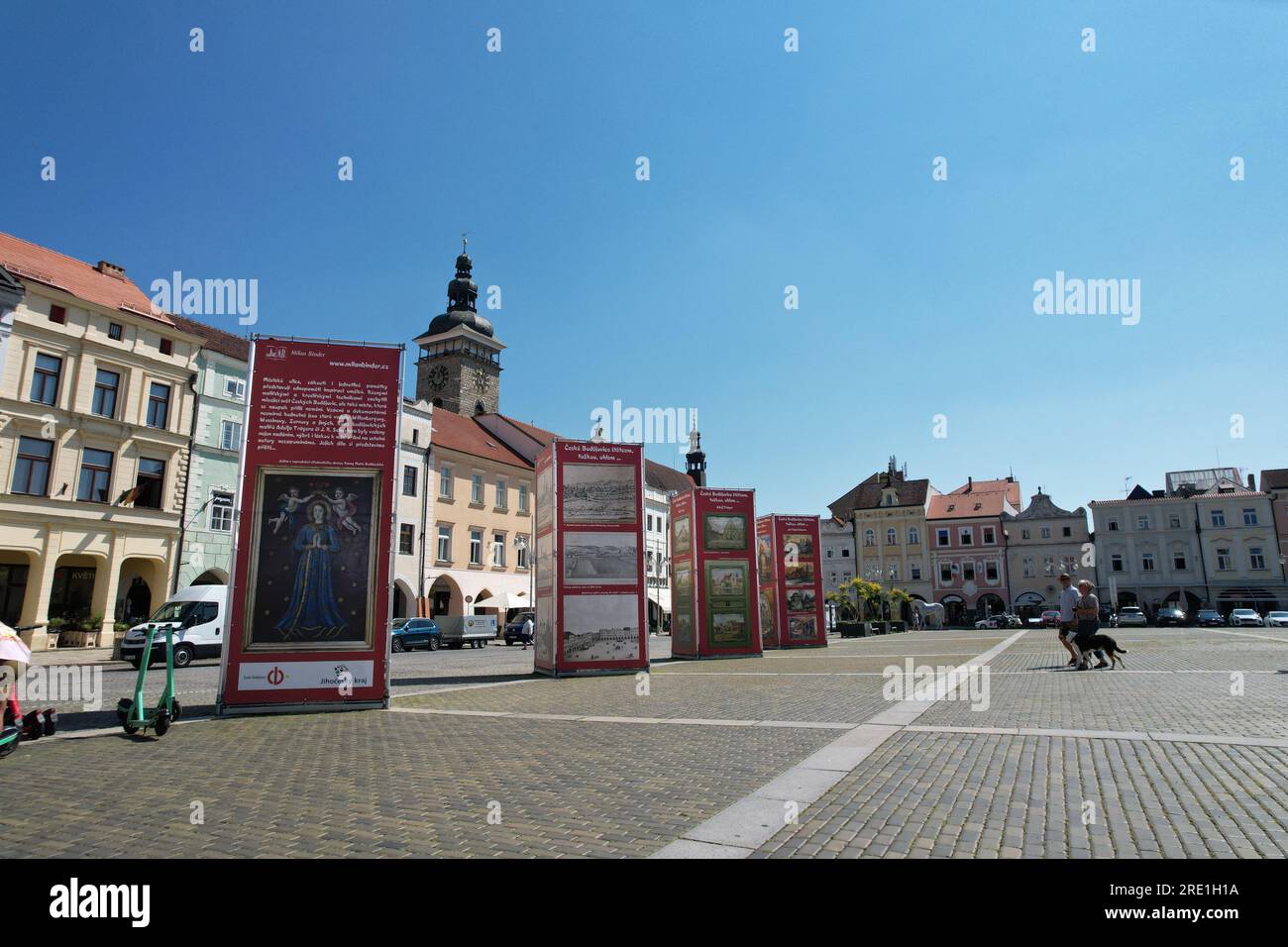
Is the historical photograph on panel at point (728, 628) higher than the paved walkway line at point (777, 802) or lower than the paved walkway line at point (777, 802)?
higher

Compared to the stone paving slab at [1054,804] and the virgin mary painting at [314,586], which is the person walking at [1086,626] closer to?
the stone paving slab at [1054,804]

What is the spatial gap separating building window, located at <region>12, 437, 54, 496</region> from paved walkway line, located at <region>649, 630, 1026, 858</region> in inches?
1235

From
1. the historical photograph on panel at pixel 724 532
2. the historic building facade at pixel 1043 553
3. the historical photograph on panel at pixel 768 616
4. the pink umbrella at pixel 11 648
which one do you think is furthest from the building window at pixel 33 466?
the historic building facade at pixel 1043 553

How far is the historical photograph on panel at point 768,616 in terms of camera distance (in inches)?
1192

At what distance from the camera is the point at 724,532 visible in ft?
80.3

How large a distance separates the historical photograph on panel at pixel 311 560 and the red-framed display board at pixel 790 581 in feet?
64.6

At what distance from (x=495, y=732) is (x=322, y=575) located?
4.27 metres

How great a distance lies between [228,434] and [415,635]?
1263 cm

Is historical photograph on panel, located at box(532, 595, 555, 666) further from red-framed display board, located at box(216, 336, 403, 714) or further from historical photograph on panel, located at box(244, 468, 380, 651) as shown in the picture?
historical photograph on panel, located at box(244, 468, 380, 651)

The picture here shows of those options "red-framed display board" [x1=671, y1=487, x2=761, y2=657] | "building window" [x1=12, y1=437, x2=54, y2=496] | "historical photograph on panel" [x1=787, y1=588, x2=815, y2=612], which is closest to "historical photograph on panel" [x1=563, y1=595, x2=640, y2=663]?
"red-framed display board" [x1=671, y1=487, x2=761, y2=657]

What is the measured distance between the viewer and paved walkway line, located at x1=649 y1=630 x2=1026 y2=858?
4.41m

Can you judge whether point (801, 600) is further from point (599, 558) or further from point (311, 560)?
point (311, 560)

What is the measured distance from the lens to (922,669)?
17.3 metres
